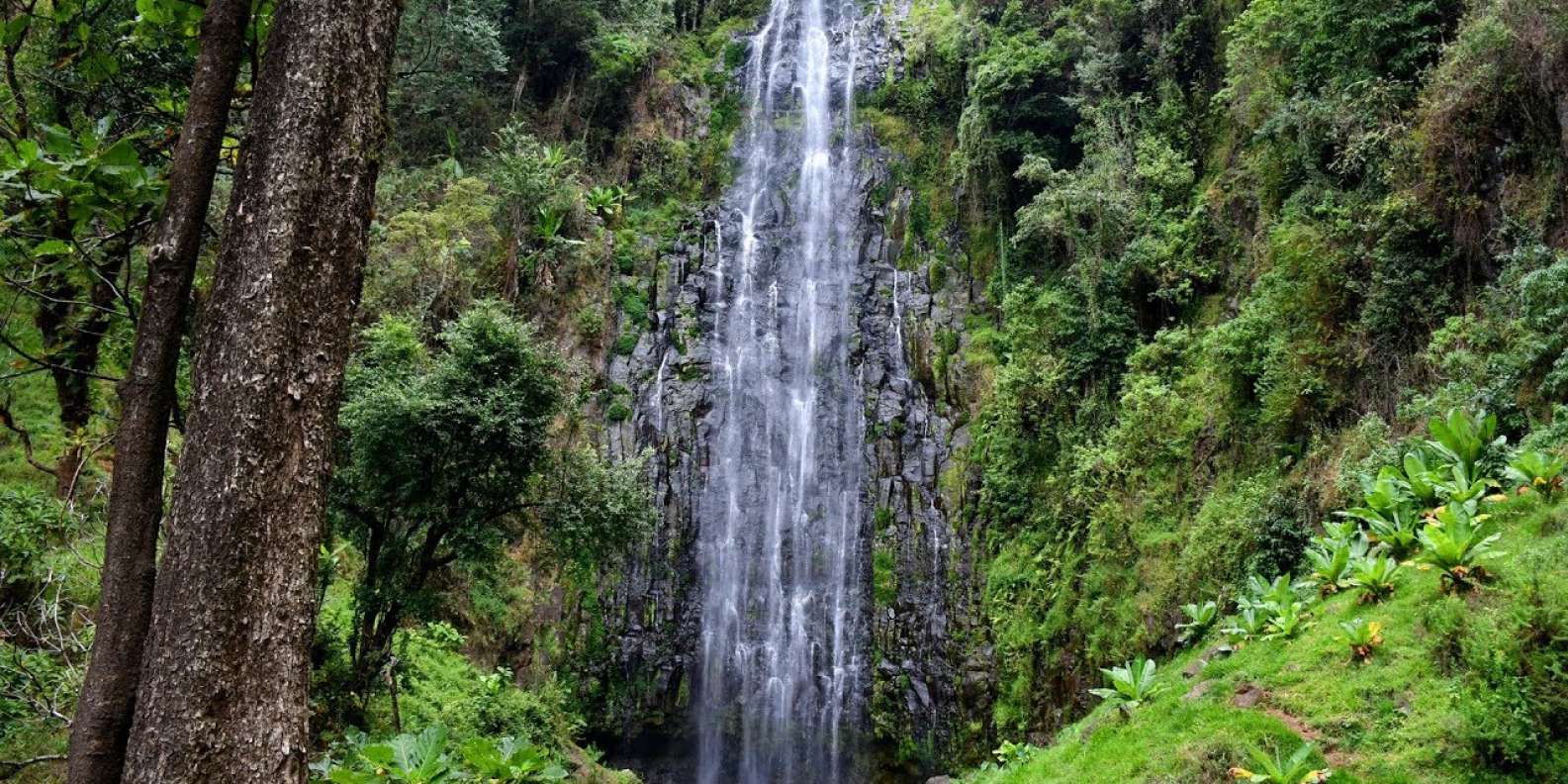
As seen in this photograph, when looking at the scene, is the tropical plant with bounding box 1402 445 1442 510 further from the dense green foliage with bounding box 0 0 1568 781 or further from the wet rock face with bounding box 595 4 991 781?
the wet rock face with bounding box 595 4 991 781

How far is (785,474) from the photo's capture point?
1856 centimetres

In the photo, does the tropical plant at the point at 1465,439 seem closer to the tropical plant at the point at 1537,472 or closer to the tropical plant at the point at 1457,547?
the tropical plant at the point at 1537,472

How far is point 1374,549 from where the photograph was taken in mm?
6895

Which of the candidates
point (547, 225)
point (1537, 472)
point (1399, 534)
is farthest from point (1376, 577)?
point (547, 225)

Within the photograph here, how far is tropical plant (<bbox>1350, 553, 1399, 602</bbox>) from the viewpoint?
6.37 metres

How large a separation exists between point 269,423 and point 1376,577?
7.22 meters

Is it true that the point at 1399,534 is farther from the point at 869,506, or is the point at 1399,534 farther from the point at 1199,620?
the point at 869,506

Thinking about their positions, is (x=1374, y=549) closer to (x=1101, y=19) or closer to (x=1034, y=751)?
(x=1034, y=751)

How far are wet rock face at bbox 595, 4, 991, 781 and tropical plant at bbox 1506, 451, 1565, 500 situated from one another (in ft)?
33.6

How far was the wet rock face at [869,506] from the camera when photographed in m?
16.1

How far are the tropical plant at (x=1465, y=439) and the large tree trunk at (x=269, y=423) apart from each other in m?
7.85

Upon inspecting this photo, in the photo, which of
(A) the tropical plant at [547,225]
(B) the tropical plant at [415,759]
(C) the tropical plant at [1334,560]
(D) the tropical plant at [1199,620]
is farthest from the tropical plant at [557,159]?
(C) the tropical plant at [1334,560]

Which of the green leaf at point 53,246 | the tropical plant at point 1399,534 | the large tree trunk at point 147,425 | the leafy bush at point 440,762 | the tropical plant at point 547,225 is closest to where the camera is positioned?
the large tree trunk at point 147,425

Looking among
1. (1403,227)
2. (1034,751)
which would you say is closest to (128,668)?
(1034,751)
